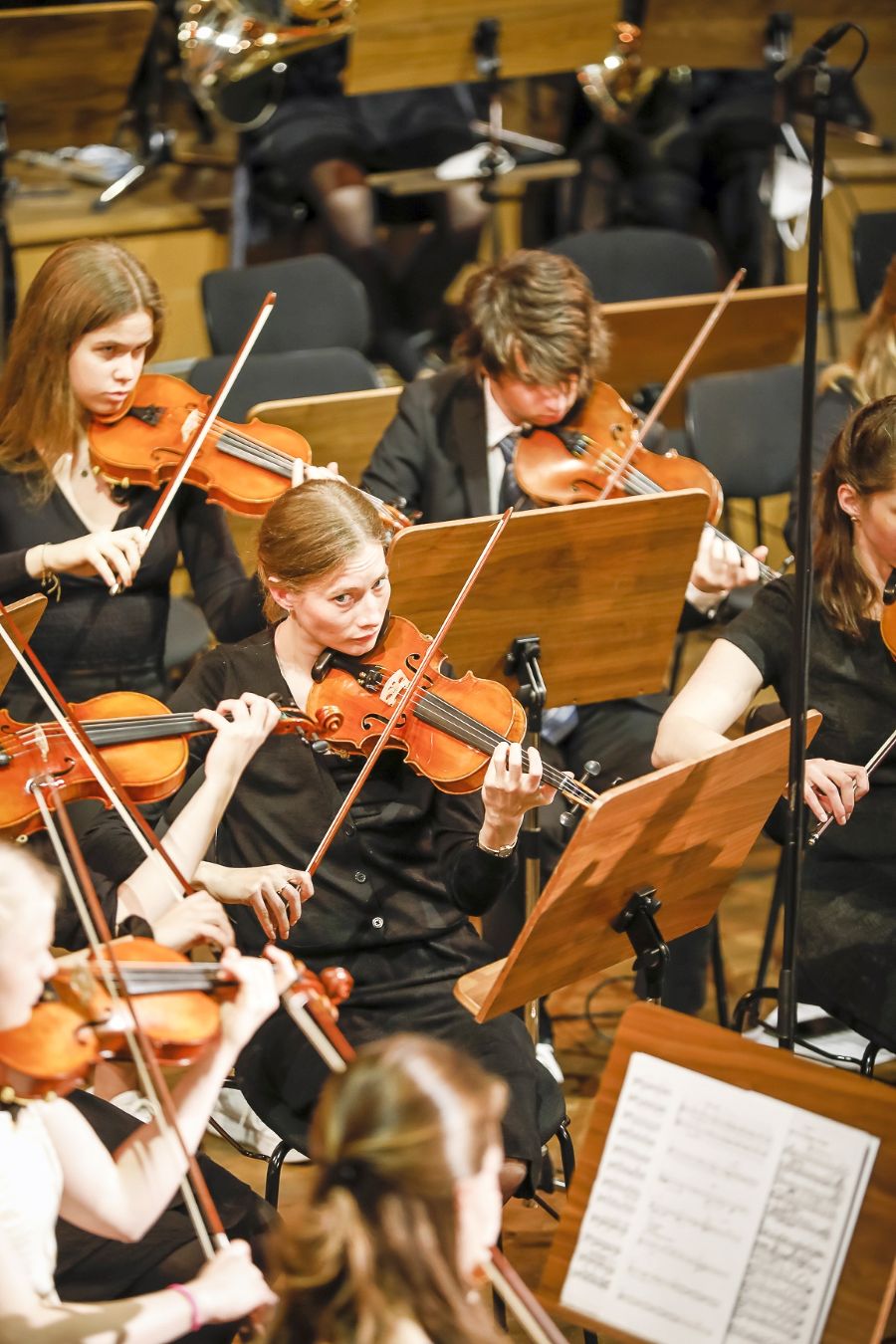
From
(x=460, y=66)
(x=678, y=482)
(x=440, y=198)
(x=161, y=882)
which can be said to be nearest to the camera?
(x=161, y=882)

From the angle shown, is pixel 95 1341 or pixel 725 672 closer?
pixel 95 1341

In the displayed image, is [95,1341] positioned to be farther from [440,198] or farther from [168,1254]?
[440,198]

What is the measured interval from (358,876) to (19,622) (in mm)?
599

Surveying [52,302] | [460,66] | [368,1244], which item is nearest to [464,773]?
[368,1244]

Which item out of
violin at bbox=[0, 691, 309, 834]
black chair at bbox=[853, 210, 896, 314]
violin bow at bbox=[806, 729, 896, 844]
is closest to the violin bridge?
violin at bbox=[0, 691, 309, 834]

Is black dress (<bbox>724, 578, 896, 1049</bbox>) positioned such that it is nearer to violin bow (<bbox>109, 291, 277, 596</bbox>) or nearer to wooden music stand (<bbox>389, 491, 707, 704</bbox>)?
wooden music stand (<bbox>389, 491, 707, 704</bbox>)

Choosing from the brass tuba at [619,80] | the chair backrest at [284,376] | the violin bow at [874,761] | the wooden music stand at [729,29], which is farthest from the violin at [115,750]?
the brass tuba at [619,80]

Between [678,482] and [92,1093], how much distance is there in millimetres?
1610

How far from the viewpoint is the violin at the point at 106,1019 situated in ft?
4.57

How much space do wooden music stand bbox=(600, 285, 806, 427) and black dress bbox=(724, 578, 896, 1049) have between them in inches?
53.1

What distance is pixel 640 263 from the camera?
13.7 feet

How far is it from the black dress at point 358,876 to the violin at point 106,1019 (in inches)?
24.0

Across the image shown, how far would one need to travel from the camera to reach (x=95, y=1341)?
1.41 metres

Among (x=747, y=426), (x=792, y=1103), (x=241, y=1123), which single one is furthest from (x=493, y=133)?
(x=792, y=1103)
